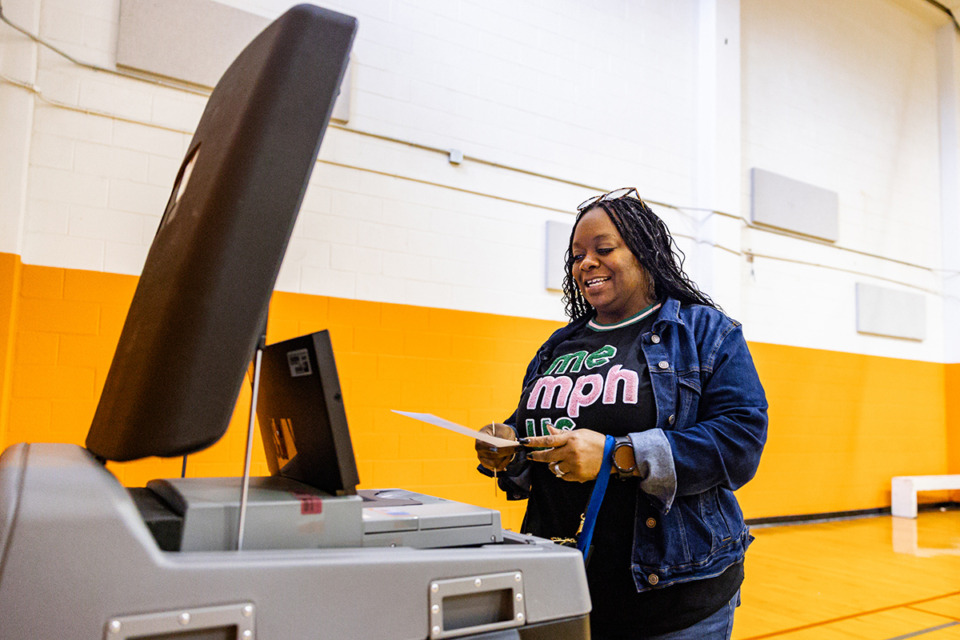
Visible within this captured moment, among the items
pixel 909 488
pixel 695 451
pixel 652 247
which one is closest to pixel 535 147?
pixel 652 247

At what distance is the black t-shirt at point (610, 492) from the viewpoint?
1.02 m

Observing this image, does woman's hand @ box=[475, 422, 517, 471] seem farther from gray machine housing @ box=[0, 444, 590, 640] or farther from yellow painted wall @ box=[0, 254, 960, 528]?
yellow painted wall @ box=[0, 254, 960, 528]

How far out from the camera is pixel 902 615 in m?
2.82

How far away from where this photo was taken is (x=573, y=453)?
3.08 feet

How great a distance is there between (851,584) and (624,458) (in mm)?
3083

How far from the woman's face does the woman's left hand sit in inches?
14.8

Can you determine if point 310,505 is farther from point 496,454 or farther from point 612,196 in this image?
point 612,196

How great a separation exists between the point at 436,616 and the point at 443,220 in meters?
3.29

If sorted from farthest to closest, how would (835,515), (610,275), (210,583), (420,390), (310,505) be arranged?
(835,515)
(420,390)
(610,275)
(310,505)
(210,583)

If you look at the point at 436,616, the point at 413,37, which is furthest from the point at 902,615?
the point at 413,37

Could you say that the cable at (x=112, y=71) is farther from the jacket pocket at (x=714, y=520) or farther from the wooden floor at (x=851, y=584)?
the wooden floor at (x=851, y=584)

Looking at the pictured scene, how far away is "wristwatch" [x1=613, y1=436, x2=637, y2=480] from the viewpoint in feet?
3.19

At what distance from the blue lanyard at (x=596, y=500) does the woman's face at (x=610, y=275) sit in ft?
1.21

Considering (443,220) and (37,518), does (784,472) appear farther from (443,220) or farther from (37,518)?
(37,518)
